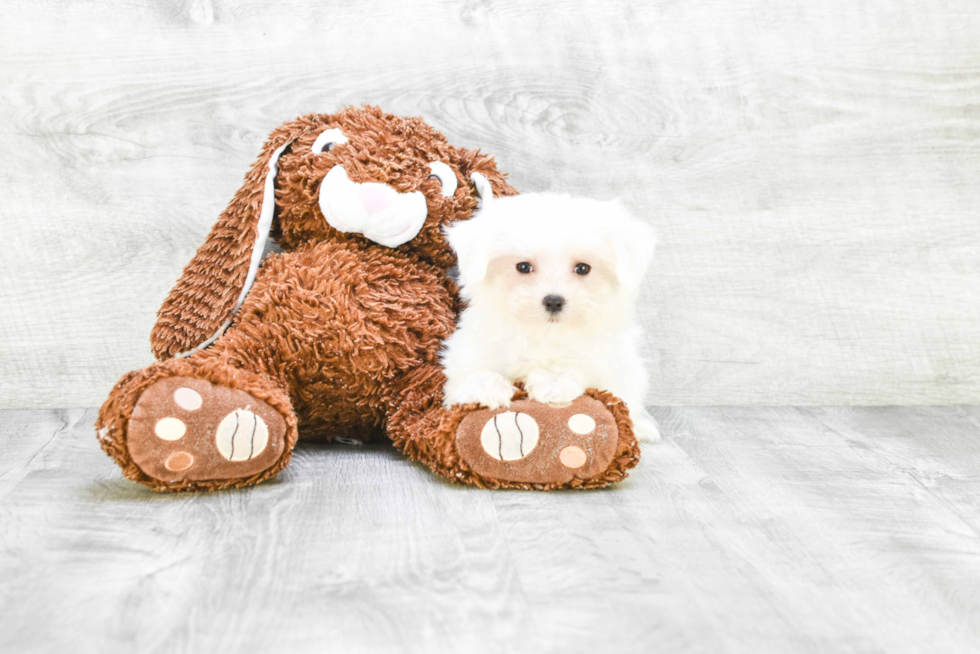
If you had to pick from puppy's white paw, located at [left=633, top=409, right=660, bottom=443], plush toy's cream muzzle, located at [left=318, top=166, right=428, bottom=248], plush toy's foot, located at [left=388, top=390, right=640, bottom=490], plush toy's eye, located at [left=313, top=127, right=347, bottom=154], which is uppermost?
plush toy's eye, located at [left=313, top=127, right=347, bottom=154]

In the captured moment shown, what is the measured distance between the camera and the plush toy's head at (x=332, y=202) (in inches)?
53.8

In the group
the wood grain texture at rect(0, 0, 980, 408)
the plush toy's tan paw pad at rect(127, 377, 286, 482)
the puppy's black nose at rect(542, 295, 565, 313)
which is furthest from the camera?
the wood grain texture at rect(0, 0, 980, 408)

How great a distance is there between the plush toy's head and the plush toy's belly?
0.05m

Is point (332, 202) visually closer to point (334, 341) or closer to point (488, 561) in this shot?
point (334, 341)

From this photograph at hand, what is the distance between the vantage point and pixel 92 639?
0.75 m

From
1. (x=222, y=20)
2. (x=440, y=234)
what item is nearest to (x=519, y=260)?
(x=440, y=234)

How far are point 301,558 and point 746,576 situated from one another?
48 centimetres

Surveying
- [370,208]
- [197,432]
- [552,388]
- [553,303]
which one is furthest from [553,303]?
[197,432]

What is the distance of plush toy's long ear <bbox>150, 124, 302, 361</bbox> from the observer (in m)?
1.39

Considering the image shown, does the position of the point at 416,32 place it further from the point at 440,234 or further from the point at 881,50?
the point at 881,50

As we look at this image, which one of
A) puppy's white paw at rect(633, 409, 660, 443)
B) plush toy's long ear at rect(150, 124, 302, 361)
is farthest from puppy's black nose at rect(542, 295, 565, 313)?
plush toy's long ear at rect(150, 124, 302, 361)

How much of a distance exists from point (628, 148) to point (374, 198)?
69cm

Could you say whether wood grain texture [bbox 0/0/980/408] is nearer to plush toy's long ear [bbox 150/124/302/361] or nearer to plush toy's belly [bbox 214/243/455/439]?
plush toy's long ear [bbox 150/124/302/361]

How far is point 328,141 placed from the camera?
1426 mm
